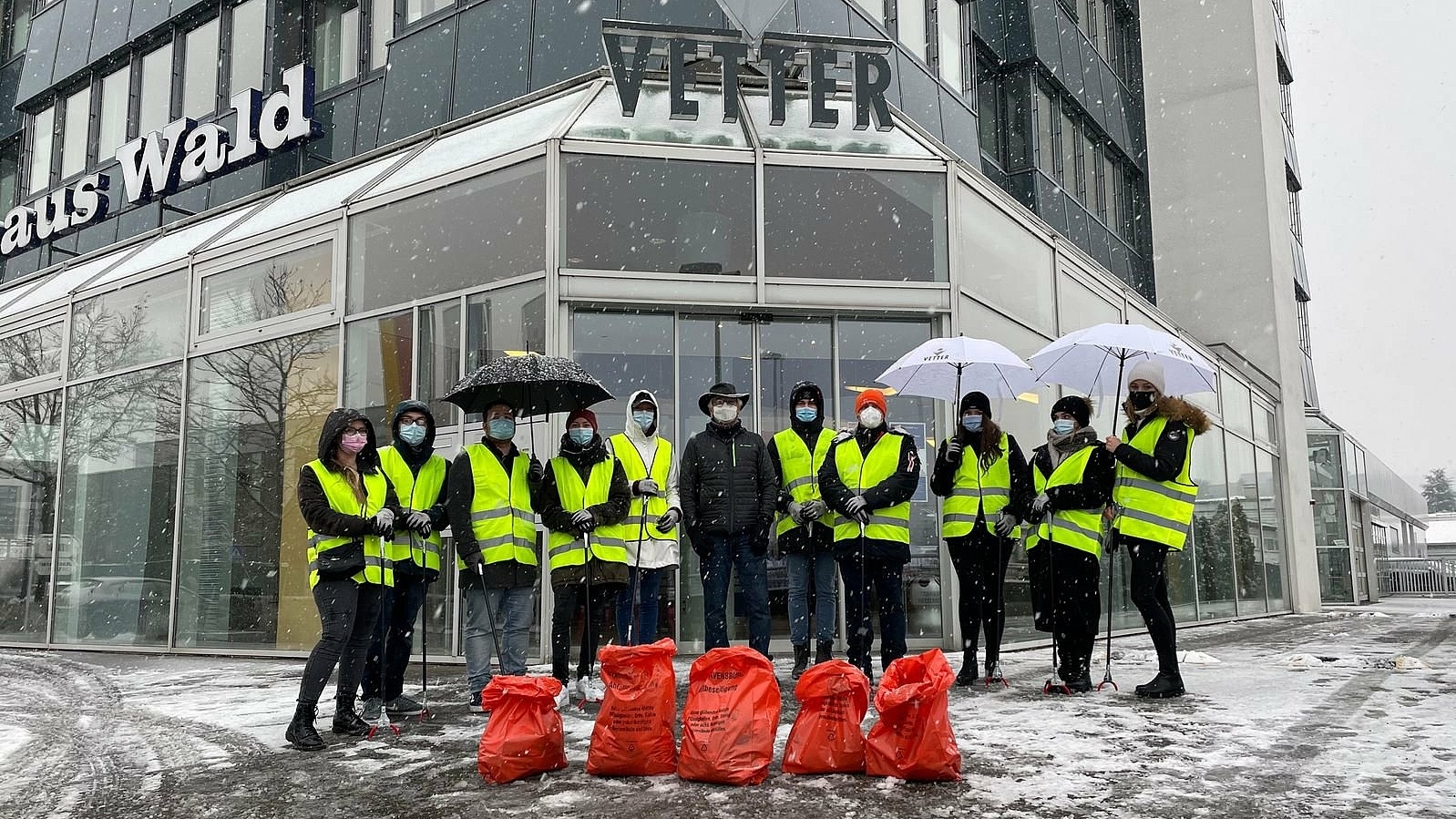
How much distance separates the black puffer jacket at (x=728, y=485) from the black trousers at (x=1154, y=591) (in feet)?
7.03

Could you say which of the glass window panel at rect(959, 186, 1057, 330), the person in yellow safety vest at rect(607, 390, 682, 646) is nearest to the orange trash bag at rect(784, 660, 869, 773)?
the person in yellow safety vest at rect(607, 390, 682, 646)

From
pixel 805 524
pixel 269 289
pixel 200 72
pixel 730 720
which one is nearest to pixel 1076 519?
pixel 805 524

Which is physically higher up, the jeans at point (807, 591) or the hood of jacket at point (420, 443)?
the hood of jacket at point (420, 443)

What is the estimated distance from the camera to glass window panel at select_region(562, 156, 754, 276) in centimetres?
952

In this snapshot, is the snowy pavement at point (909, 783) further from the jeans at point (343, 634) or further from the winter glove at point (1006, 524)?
the winter glove at point (1006, 524)

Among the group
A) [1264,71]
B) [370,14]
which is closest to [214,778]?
[370,14]

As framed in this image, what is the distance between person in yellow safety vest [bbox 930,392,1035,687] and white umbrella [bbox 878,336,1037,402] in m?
0.48

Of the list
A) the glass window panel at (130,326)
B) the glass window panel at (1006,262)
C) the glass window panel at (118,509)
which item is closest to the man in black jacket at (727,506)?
the glass window panel at (1006,262)

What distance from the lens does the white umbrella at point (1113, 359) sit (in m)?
6.78

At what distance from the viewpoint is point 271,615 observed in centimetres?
1080

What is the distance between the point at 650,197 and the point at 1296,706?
6.03 metres

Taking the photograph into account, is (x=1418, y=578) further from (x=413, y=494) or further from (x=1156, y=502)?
(x=413, y=494)

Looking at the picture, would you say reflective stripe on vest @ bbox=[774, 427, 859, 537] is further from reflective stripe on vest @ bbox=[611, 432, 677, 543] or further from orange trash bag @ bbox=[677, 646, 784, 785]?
orange trash bag @ bbox=[677, 646, 784, 785]

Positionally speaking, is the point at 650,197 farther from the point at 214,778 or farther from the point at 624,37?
the point at 214,778
